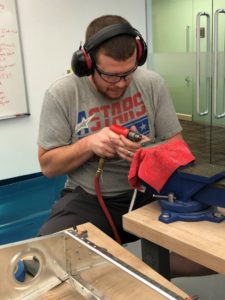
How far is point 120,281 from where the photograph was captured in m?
0.84

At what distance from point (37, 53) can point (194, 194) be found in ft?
7.76

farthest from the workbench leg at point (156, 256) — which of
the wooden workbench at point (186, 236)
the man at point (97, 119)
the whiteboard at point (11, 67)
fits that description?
the whiteboard at point (11, 67)

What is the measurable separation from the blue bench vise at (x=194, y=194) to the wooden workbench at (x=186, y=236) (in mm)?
21

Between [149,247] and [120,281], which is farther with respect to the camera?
[149,247]

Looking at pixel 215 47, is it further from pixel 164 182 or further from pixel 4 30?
pixel 164 182

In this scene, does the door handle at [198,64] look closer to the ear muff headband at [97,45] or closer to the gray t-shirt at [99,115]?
the gray t-shirt at [99,115]

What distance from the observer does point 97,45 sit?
1260 millimetres

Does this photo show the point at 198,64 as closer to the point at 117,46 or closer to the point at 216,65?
the point at 216,65

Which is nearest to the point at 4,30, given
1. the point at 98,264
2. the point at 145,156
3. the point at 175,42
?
the point at 175,42

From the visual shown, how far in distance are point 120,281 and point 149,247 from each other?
214 mm

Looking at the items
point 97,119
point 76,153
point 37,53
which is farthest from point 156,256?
point 37,53

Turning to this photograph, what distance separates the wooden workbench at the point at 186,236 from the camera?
83cm

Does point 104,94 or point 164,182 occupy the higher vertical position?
point 104,94

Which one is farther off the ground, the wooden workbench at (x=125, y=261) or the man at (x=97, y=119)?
the man at (x=97, y=119)
